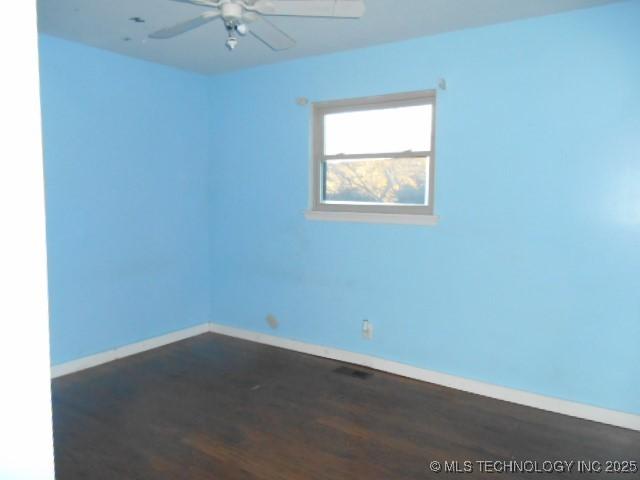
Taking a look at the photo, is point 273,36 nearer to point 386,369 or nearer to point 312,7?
point 312,7

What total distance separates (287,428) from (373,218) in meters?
1.64

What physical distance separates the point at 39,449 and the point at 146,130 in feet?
11.9

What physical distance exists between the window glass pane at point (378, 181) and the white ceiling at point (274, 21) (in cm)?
88

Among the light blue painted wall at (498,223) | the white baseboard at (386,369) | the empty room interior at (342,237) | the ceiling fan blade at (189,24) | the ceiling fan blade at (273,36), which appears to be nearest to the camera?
the ceiling fan blade at (189,24)

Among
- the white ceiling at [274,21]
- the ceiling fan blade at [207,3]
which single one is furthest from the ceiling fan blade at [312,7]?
the white ceiling at [274,21]

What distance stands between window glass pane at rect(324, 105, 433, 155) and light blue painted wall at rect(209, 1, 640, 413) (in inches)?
6.5

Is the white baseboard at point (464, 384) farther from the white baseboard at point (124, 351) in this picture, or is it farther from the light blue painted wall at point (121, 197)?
the light blue painted wall at point (121, 197)

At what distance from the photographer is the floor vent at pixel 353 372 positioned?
352 cm

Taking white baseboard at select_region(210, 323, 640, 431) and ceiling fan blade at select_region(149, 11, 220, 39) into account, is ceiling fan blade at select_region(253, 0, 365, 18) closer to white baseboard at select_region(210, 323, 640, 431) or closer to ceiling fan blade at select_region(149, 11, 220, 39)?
ceiling fan blade at select_region(149, 11, 220, 39)

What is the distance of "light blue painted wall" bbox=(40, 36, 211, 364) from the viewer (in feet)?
11.1

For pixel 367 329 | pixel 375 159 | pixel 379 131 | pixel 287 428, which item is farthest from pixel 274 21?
pixel 287 428

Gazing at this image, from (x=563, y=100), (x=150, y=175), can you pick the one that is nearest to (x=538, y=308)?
(x=563, y=100)

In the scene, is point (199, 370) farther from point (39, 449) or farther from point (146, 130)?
point (39, 449)

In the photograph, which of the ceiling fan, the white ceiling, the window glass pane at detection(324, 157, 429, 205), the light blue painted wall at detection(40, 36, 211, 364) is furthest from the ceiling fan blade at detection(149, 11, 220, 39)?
the window glass pane at detection(324, 157, 429, 205)
